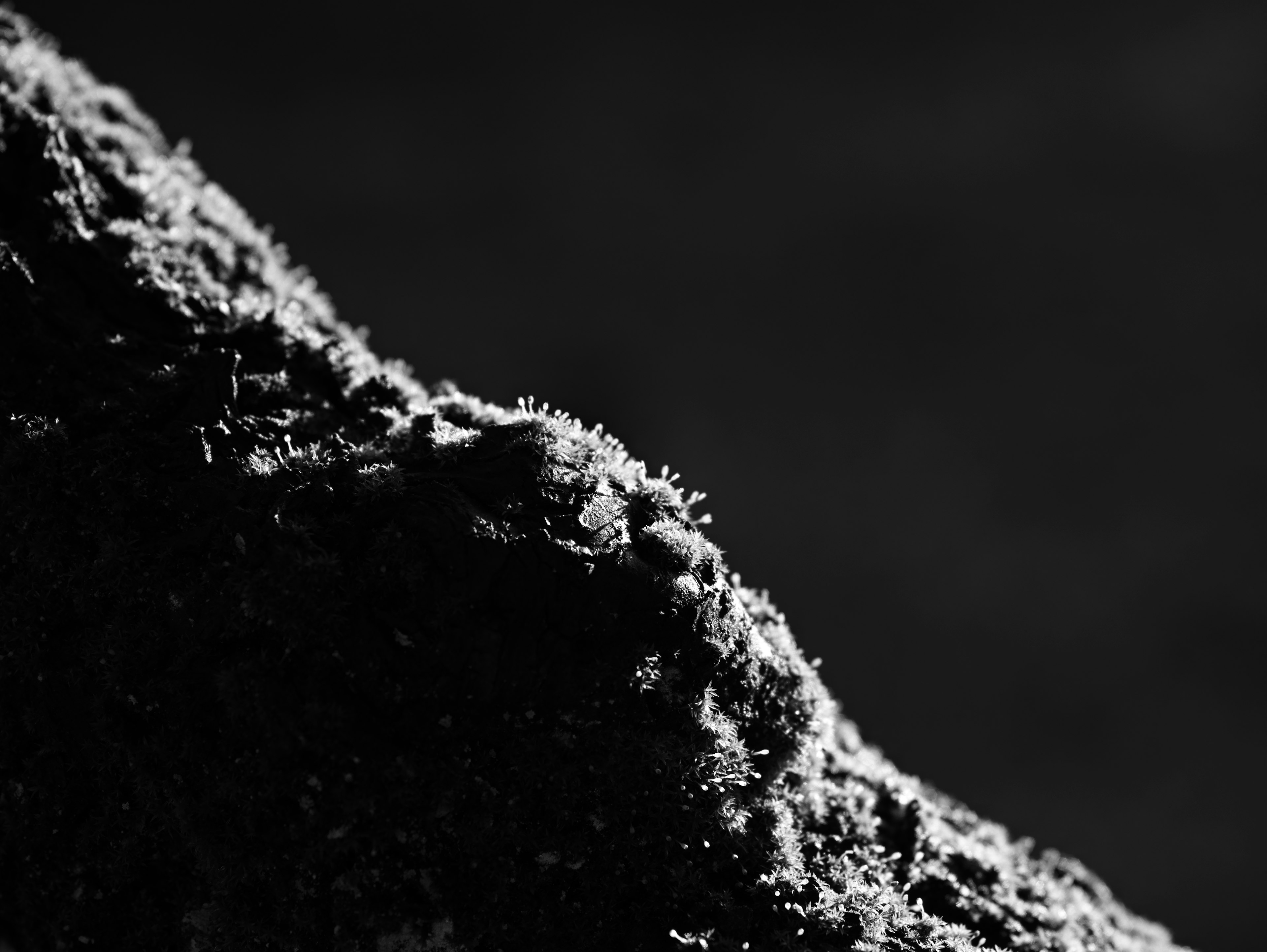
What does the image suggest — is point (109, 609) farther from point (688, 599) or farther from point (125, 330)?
point (688, 599)

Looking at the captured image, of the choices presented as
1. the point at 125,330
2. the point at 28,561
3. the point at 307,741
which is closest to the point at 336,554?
the point at 307,741

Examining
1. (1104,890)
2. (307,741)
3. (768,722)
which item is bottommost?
(307,741)

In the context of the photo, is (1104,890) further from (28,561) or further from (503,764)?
(28,561)

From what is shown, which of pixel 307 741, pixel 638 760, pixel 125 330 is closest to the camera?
pixel 307 741

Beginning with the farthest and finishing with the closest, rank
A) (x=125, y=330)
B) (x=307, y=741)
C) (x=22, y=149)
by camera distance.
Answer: (x=22, y=149)
(x=125, y=330)
(x=307, y=741)

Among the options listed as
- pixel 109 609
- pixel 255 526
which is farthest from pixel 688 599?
pixel 109 609

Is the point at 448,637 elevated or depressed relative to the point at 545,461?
depressed

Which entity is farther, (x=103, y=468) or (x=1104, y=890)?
(x=1104, y=890)
